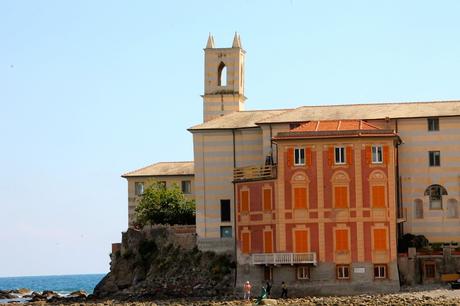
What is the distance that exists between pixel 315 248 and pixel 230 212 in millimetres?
10362

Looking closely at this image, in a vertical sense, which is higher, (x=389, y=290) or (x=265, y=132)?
(x=265, y=132)

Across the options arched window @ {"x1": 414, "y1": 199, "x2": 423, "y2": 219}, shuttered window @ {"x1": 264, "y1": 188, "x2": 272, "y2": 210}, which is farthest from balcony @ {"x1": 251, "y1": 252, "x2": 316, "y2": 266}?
arched window @ {"x1": 414, "y1": 199, "x2": 423, "y2": 219}

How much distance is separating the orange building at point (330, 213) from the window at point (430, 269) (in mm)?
2290

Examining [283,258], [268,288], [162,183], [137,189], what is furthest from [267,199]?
[137,189]

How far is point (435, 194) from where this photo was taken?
95625mm

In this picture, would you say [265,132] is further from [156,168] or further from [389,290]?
[156,168]

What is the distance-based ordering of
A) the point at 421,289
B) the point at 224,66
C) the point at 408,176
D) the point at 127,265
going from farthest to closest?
the point at 224,66
the point at 127,265
the point at 408,176
the point at 421,289

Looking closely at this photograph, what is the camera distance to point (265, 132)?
98.2 m

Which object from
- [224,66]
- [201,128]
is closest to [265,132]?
[201,128]

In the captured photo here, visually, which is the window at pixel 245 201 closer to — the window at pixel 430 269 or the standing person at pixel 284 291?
the standing person at pixel 284 291

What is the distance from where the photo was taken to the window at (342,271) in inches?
3553

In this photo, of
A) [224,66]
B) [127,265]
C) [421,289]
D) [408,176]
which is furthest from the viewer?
[224,66]

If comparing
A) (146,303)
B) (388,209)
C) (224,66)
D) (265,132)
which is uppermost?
(224,66)

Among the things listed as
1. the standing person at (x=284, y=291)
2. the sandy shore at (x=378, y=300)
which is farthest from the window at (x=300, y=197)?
the sandy shore at (x=378, y=300)
